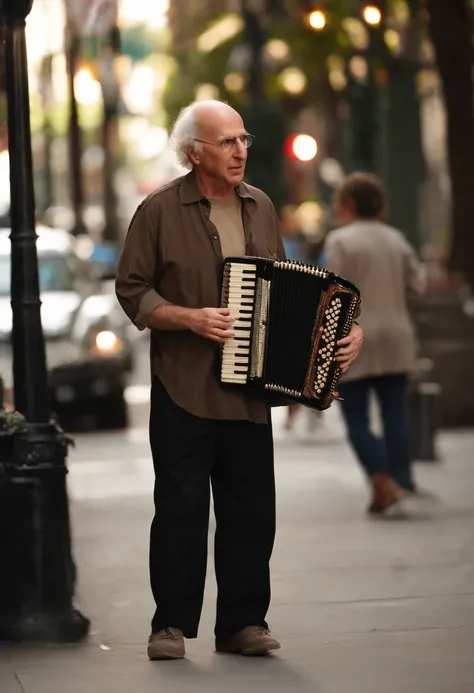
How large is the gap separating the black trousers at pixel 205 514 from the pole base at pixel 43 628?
24.7 inches

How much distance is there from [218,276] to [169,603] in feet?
3.95

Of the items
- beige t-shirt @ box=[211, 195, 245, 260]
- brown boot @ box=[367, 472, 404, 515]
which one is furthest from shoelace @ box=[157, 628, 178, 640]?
brown boot @ box=[367, 472, 404, 515]

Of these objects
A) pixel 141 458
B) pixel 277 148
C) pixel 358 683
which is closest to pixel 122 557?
pixel 358 683

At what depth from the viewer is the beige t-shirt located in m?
6.87

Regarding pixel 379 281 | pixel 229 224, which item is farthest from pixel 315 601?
pixel 379 281

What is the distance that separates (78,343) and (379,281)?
553 centimetres

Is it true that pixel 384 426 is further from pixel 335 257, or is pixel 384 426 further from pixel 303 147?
pixel 303 147

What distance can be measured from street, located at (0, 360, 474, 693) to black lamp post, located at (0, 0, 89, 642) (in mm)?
217

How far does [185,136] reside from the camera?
22.7 feet

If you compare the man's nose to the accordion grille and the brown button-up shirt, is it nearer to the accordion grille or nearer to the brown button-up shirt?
the brown button-up shirt

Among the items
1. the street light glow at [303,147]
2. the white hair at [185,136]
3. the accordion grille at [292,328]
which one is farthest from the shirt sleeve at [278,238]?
the street light glow at [303,147]

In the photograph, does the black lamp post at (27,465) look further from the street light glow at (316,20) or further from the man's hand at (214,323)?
the street light glow at (316,20)

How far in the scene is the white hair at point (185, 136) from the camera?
6.90 metres

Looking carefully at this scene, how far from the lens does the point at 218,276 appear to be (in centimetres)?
683
